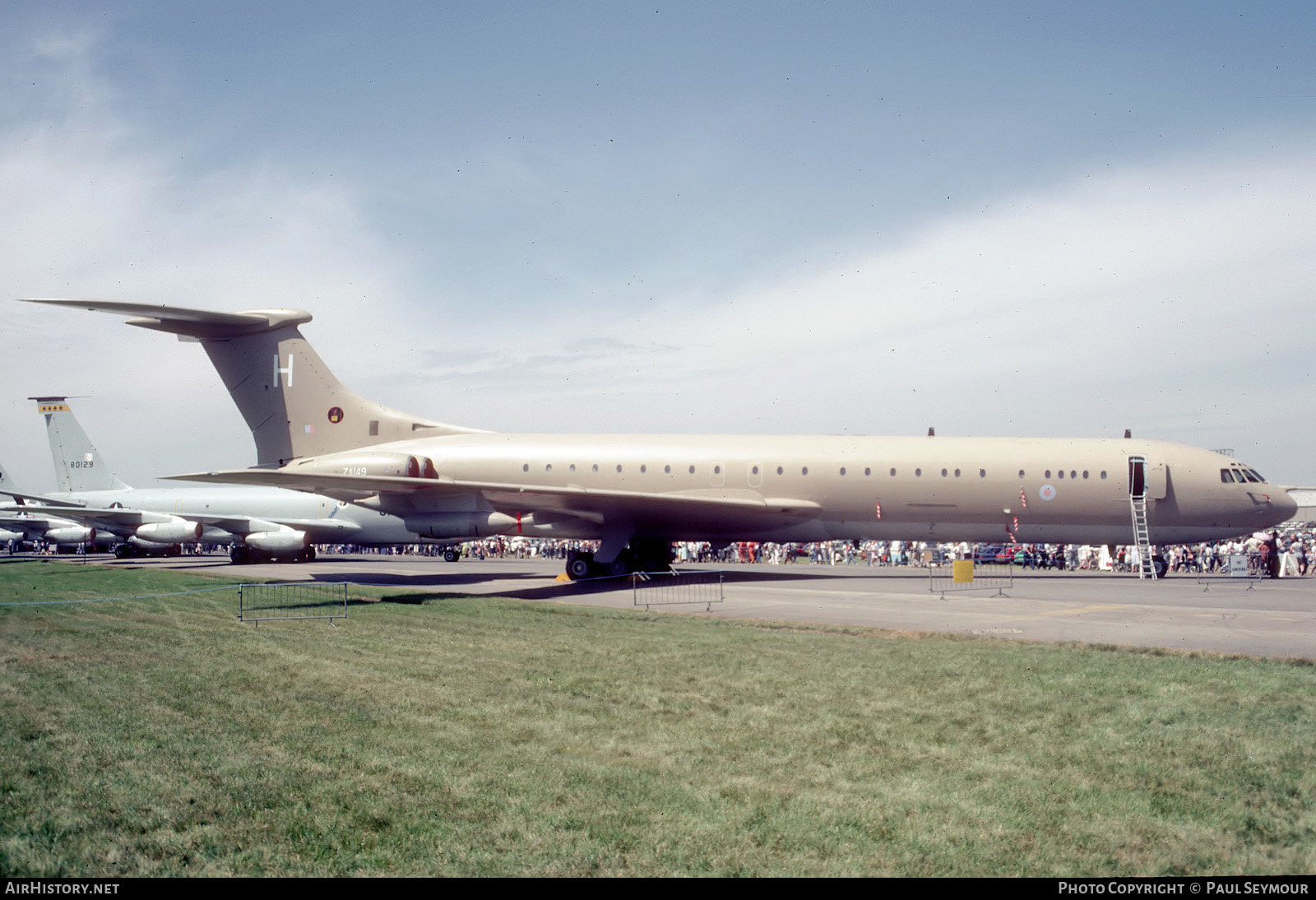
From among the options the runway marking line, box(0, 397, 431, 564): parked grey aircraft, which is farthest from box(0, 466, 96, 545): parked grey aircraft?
the runway marking line

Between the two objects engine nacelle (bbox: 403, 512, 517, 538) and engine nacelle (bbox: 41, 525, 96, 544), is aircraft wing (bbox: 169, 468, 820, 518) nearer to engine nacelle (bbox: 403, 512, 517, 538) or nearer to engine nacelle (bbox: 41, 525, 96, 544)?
engine nacelle (bbox: 403, 512, 517, 538)

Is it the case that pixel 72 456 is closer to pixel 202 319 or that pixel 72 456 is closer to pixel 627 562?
pixel 202 319

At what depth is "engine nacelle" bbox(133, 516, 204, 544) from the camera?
126ft

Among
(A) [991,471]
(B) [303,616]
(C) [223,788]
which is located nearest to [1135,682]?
(C) [223,788]

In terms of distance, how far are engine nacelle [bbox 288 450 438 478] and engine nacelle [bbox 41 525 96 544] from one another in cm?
3305

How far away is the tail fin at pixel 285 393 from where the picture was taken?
25984 mm

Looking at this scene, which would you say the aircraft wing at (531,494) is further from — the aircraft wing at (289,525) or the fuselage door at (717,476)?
the aircraft wing at (289,525)

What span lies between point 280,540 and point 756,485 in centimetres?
2336

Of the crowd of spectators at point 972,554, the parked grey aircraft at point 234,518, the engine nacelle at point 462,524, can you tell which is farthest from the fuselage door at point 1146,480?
the parked grey aircraft at point 234,518

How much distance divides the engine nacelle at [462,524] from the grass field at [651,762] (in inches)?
503

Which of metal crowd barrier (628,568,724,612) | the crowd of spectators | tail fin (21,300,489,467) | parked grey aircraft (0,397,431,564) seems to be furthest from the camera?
parked grey aircraft (0,397,431,564)

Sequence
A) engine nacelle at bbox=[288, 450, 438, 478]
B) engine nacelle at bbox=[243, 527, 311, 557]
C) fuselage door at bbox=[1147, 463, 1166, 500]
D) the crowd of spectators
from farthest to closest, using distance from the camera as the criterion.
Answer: engine nacelle at bbox=[243, 527, 311, 557] → the crowd of spectators → fuselage door at bbox=[1147, 463, 1166, 500] → engine nacelle at bbox=[288, 450, 438, 478]

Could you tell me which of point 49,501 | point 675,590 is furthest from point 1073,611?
point 49,501

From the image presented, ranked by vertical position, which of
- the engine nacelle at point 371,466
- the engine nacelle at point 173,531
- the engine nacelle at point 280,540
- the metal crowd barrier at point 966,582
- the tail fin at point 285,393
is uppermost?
the tail fin at point 285,393
